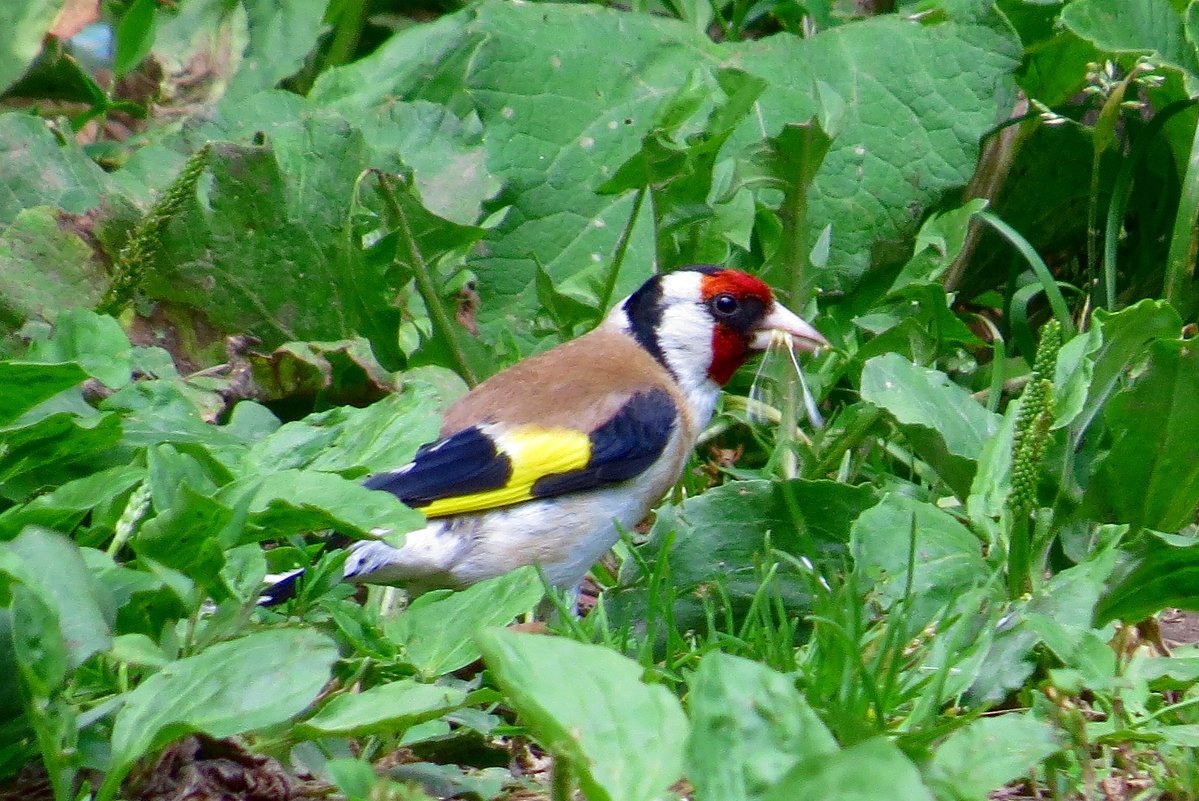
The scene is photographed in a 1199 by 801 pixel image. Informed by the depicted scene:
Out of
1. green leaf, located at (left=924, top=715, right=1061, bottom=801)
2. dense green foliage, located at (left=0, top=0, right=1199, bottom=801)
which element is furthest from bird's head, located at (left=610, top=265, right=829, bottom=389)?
green leaf, located at (left=924, top=715, right=1061, bottom=801)

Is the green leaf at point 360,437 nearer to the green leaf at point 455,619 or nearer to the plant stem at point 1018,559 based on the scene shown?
the green leaf at point 455,619

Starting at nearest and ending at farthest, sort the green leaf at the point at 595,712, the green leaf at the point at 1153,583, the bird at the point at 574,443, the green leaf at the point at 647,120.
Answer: the green leaf at the point at 595,712
the green leaf at the point at 1153,583
the bird at the point at 574,443
the green leaf at the point at 647,120

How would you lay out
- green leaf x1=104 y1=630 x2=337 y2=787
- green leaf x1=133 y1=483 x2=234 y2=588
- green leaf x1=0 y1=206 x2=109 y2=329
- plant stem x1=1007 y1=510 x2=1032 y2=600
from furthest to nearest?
green leaf x1=0 y1=206 x2=109 y2=329 → plant stem x1=1007 y1=510 x2=1032 y2=600 → green leaf x1=133 y1=483 x2=234 y2=588 → green leaf x1=104 y1=630 x2=337 y2=787

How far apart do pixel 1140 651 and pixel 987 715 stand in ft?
0.88

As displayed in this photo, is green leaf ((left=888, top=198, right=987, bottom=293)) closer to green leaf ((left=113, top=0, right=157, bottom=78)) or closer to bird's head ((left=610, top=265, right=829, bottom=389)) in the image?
bird's head ((left=610, top=265, right=829, bottom=389))

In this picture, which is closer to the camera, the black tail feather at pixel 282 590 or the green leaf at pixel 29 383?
the green leaf at pixel 29 383

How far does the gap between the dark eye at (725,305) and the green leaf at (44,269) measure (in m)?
1.33

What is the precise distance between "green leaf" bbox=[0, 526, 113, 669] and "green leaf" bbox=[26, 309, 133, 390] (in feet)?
2.09

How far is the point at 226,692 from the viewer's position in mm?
1841

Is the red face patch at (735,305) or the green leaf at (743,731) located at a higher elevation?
the green leaf at (743,731)

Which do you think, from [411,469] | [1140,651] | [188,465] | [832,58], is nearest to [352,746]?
[188,465]

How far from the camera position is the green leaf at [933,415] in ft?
9.48

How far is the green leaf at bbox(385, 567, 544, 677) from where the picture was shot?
7.34 ft

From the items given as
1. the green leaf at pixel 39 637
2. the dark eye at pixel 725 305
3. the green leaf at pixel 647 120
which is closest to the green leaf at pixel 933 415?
the dark eye at pixel 725 305
